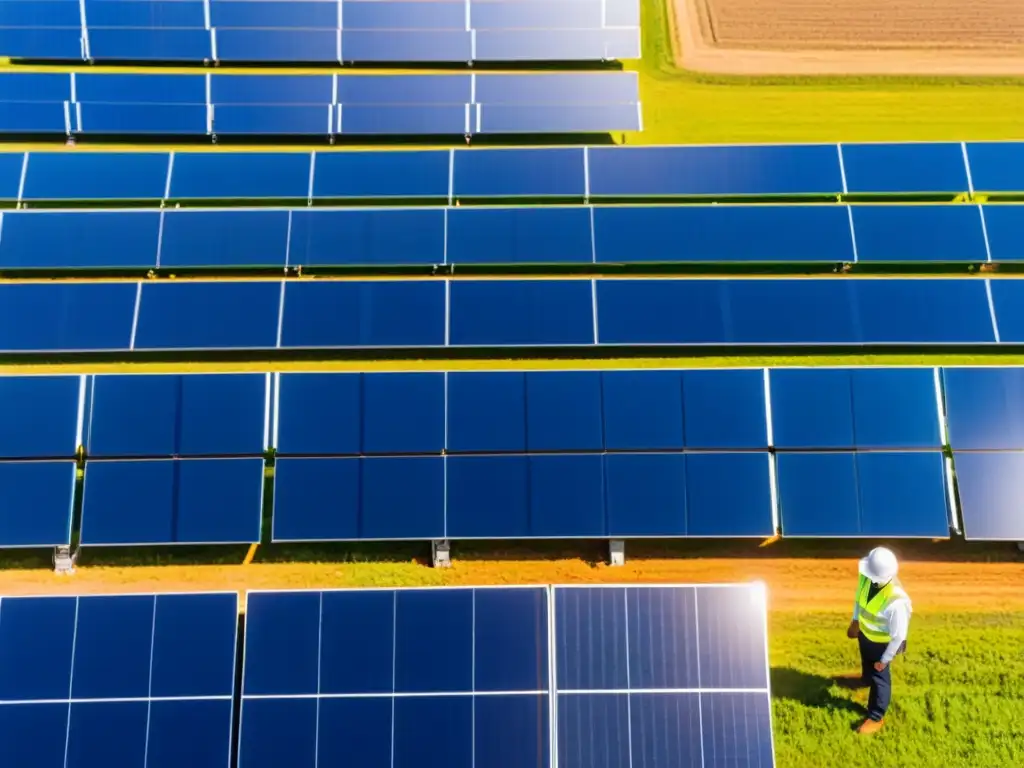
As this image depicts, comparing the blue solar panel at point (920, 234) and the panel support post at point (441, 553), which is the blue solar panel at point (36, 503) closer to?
the panel support post at point (441, 553)

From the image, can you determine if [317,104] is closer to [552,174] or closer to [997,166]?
[552,174]

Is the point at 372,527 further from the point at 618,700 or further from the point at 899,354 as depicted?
the point at 899,354

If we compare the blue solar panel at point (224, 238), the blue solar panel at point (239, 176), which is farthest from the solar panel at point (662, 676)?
the blue solar panel at point (239, 176)

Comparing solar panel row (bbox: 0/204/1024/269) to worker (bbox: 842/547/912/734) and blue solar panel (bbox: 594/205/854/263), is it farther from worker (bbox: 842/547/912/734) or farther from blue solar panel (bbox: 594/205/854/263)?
worker (bbox: 842/547/912/734)

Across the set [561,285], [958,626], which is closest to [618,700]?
[958,626]

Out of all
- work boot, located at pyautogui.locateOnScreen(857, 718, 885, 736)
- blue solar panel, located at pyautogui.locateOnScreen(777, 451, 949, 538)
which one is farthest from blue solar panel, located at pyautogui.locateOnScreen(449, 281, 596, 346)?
work boot, located at pyautogui.locateOnScreen(857, 718, 885, 736)

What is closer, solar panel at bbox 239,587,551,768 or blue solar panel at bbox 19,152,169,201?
solar panel at bbox 239,587,551,768
